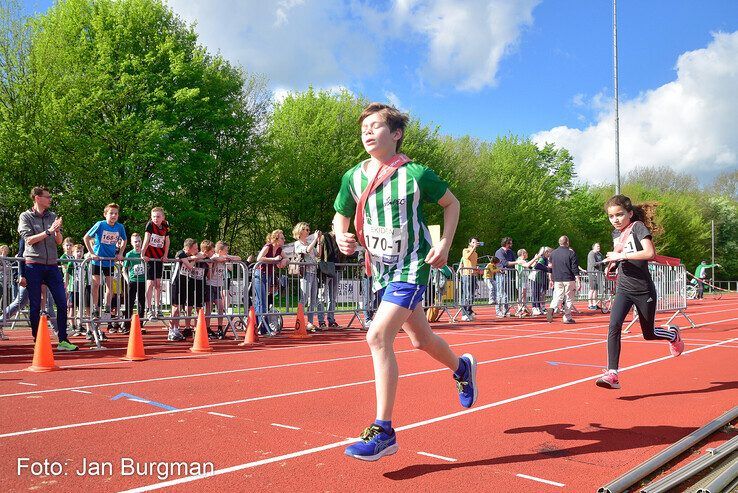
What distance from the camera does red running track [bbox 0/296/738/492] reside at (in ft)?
11.8

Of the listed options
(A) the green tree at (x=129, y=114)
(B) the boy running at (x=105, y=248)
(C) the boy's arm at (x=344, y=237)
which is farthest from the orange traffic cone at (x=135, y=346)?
(A) the green tree at (x=129, y=114)

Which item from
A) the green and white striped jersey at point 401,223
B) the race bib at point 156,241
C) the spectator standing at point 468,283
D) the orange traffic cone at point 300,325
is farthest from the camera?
the spectator standing at point 468,283

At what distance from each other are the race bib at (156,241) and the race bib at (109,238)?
0.60 metres

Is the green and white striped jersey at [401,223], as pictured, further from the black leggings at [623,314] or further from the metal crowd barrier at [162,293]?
the metal crowd barrier at [162,293]

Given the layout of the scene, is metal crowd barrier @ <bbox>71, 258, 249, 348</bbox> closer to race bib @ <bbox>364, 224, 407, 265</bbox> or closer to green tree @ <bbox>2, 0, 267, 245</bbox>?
race bib @ <bbox>364, 224, 407, 265</bbox>

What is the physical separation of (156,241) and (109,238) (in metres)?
0.83

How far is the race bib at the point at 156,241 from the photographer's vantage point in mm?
11516

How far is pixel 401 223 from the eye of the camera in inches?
158

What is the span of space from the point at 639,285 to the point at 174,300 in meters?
7.81

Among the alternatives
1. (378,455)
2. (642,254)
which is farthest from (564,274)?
(378,455)

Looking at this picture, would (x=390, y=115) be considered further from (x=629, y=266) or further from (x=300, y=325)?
(x=300, y=325)

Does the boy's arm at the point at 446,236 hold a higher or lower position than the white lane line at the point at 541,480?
higher

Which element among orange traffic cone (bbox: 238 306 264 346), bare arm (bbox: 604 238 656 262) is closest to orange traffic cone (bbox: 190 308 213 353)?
orange traffic cone (bbox: 238 306 264 346)

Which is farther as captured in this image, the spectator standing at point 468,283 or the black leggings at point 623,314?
the spectator standing at point 468,283
